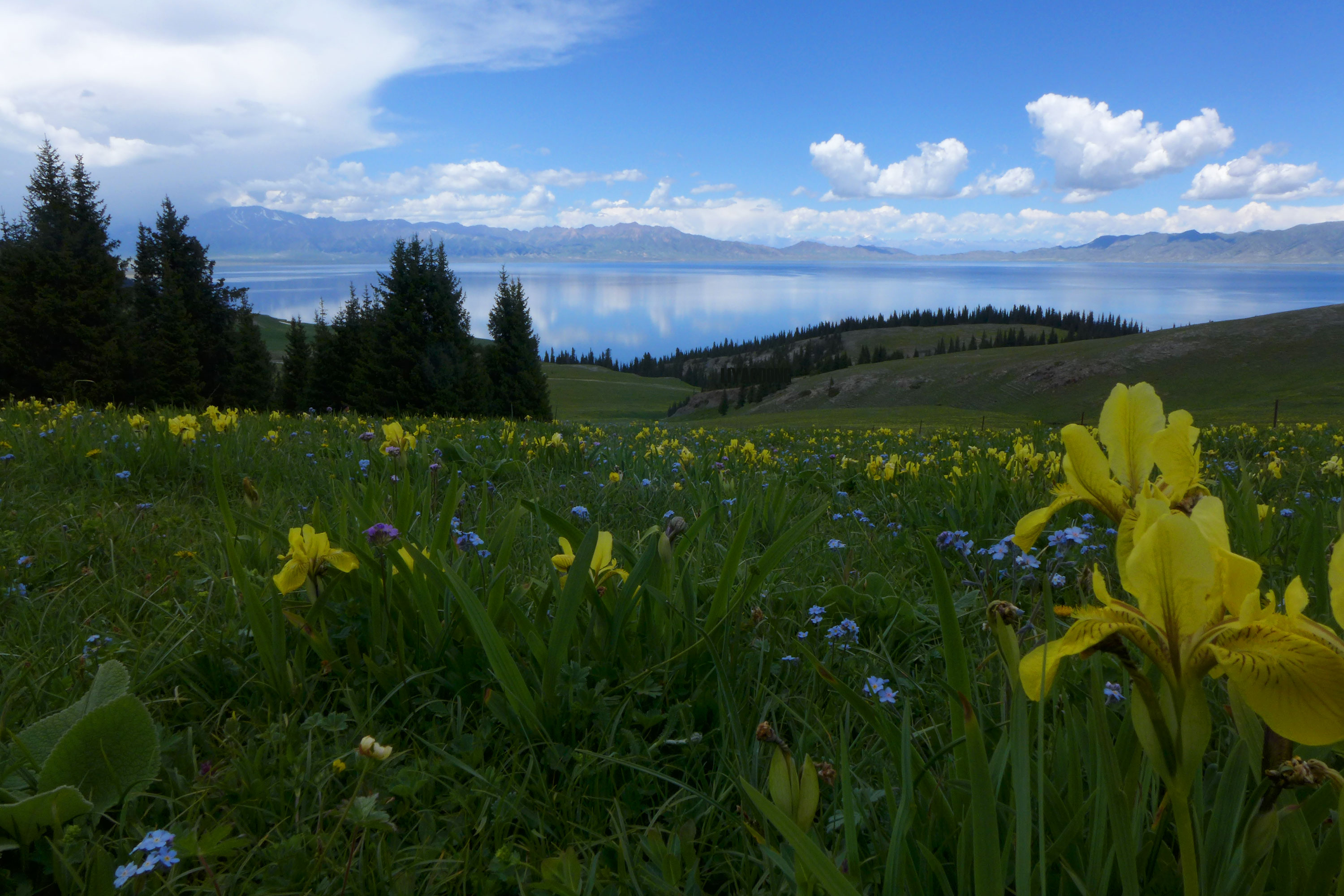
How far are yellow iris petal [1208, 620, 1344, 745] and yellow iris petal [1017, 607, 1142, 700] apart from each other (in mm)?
103

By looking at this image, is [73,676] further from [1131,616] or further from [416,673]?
[1131,616]

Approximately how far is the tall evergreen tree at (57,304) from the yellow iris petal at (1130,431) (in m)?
46.8

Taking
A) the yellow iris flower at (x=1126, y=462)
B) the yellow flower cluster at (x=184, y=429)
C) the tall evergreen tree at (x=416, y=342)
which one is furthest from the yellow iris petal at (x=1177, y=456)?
the tall evergreen tree at (x=416, y=342)

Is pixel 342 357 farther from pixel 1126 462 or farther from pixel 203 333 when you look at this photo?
pixel 1126 462

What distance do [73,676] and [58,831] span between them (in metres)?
0.81

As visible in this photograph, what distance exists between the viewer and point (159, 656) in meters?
2.11

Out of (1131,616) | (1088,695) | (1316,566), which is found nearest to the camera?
(1131,616)

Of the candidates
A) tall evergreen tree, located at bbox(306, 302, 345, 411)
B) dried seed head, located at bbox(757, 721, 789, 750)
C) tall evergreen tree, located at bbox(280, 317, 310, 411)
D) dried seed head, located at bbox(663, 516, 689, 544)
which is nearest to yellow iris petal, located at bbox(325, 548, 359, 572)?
dried seed head, located at bbox(663, 516, 689, 544)

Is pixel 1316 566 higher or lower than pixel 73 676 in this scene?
higher

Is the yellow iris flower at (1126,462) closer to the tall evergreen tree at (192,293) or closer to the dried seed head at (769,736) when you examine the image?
the dried seed head at (769,736)

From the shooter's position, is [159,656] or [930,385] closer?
[159,656]

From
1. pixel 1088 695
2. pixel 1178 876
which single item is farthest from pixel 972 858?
pixel 1088 695

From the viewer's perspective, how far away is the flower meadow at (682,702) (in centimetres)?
95

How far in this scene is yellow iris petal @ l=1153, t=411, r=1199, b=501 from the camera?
3.60 ft
